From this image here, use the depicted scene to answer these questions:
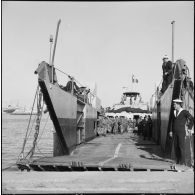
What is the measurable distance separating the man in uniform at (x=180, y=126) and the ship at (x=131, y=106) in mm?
23634

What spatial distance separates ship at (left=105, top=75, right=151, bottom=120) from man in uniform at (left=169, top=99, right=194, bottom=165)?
2363cm

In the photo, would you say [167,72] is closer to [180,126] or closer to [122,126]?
[180,126]

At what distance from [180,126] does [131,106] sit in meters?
27.0

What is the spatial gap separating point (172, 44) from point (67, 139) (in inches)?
174

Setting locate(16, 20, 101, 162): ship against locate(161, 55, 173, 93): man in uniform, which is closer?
locate(16, 20, 101, 162): ship

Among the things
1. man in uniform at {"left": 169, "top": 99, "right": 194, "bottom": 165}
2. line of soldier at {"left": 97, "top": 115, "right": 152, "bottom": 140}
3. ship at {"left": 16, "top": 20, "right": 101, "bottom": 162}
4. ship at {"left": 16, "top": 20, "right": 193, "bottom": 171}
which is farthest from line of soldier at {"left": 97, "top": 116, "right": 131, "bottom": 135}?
man in uniform at {"left": 169, "top": 99, "right": 194, "bottom": 165}

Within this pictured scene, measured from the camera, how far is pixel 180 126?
6.04m

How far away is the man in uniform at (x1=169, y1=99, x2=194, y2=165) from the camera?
5818 mm

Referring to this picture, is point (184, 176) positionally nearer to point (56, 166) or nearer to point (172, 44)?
point (56, 166)

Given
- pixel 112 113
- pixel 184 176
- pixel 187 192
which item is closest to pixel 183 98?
pixel 184 176

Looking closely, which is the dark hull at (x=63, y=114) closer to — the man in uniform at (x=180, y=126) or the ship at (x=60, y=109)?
the ship at (x=60, y=109)

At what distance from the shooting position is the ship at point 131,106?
31.2 m

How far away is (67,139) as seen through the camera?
10094mm

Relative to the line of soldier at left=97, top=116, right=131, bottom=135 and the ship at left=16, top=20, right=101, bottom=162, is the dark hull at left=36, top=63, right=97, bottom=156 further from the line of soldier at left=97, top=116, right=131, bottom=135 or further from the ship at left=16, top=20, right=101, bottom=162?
the line of soldier at left=97, top=116, right=131, bottom=135
